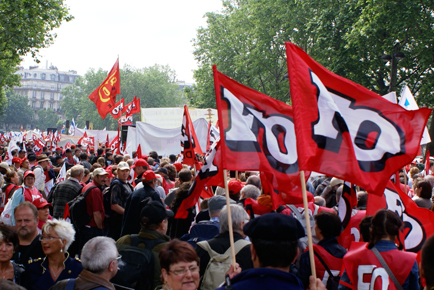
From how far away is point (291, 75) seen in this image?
3.71 m

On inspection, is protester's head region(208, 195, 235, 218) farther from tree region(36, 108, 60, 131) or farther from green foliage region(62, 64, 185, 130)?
tree region(36, 108, 60, 131)

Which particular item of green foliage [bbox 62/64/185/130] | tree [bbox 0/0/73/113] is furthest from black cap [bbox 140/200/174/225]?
green foliage [bbox 62/64/185/130]

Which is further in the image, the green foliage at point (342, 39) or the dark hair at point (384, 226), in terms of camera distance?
the green foliage at point (342, 39)

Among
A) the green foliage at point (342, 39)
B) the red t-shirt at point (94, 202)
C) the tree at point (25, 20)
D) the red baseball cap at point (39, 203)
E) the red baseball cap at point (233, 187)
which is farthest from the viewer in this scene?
the green foliage at point (342, 39)

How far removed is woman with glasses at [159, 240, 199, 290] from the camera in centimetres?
308

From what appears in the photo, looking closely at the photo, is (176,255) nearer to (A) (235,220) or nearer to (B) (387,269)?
(A) (235,220)

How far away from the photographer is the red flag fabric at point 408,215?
15.1 ft

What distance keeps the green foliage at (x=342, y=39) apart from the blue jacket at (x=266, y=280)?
23219 mm

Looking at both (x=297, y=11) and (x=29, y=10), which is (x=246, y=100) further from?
(x=297, y=11)

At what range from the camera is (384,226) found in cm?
347

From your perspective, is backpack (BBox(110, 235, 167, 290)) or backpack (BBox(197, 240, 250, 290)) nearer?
backpack (BBox(197, 240, 250, 290))

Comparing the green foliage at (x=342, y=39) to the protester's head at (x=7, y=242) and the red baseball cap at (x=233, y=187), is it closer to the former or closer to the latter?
the red baseball cap at (x=233, y=187)

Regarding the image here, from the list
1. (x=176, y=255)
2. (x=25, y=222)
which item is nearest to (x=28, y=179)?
(x=25, y=222)

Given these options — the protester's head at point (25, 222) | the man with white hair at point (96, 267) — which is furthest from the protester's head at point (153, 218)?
the protester's head at point (25, 222)
